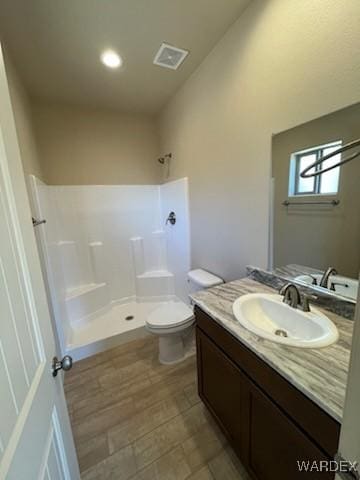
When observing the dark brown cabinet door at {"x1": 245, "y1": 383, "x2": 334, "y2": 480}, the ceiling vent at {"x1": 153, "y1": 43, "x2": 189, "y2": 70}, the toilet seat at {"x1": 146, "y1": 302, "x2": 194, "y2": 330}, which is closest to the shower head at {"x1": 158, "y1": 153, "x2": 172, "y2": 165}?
the ceiling vent at {"x1": 153, "y1": 43, "x2": 189, "y2": 70}

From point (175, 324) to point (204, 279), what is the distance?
0.46 m

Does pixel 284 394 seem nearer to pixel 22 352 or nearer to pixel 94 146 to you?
pixel 22 352

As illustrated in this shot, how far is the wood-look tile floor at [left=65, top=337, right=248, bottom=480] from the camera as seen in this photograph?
3.74ft

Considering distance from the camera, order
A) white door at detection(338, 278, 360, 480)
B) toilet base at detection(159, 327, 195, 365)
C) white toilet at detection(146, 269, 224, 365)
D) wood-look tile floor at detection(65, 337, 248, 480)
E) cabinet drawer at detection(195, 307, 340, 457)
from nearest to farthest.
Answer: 1. white door at detection(338, 278, 360, 480)
2. cabinet drawer at detection(195, 307, 340, 457)
3. wood-look tile floor at detection(65, 337, 248, 480)
4. white toilet at detection(146, 269, 224, 365)
5. toilet base at detection(159, 327, 195, 365)

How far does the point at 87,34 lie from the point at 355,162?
70.8 inches

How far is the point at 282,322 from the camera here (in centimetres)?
111

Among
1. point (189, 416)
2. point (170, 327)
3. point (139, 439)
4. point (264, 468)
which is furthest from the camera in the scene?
point (170, 327)

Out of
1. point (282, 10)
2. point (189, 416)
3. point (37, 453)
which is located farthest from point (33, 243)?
point (282, 10)

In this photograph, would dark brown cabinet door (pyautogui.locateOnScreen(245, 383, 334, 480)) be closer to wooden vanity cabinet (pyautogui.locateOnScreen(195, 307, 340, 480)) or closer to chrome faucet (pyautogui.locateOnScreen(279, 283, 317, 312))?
wooden vanity cabinet (pyautogui.locateOnScreen(195, 307, 340, 480))

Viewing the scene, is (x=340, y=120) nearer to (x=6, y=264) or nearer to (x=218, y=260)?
(x=218, y=260)

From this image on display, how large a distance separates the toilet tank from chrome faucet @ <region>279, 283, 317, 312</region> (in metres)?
0.73

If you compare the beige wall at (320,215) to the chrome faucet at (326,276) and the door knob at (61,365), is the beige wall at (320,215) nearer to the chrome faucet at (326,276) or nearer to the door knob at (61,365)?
the chrome faucet at (326,276)

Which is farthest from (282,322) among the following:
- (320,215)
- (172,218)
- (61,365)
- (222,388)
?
(172,218)

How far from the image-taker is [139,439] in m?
1.29
